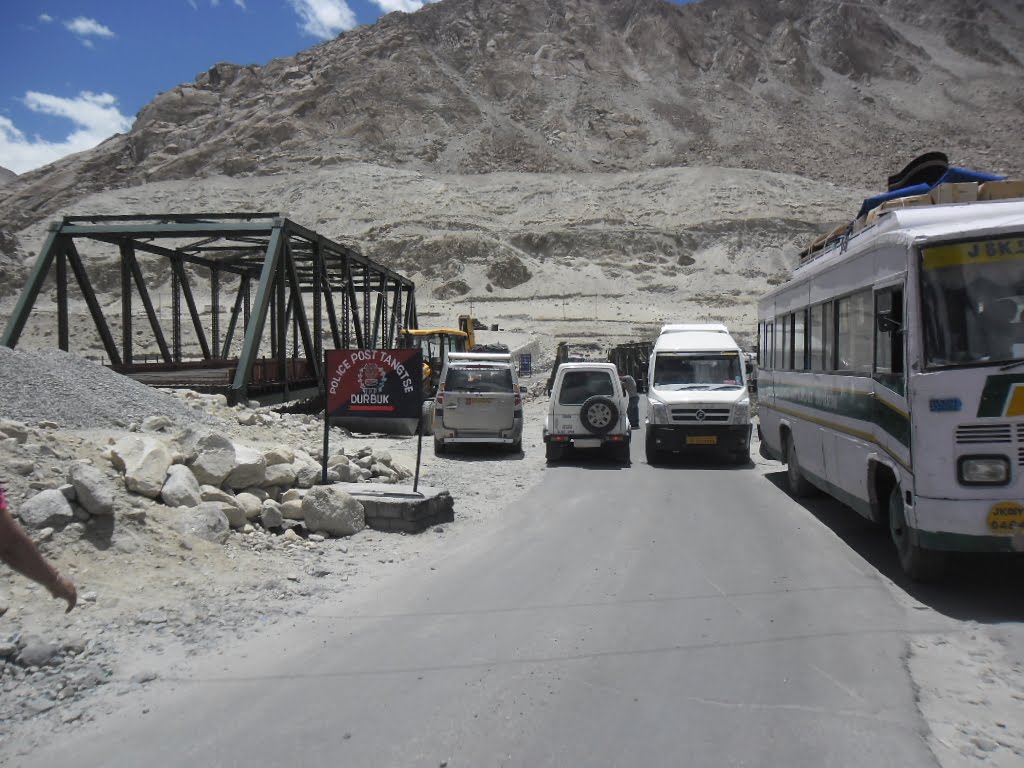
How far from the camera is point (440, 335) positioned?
93.5 ft

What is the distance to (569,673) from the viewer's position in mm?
4688

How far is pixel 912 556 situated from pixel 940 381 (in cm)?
153

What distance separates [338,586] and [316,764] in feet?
10.1

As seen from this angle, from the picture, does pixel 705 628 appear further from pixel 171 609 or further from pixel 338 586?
pixel 171 609

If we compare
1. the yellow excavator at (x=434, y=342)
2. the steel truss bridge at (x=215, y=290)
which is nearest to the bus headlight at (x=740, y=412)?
the steel truss bridge at (x=215, y=290)

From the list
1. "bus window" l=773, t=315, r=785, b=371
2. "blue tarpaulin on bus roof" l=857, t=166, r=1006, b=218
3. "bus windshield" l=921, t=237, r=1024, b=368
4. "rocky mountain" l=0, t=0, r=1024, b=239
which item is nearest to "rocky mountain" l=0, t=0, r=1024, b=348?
"rocky mountain" l=0, t=0, r=1024, b=239

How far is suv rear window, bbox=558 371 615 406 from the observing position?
600 inches

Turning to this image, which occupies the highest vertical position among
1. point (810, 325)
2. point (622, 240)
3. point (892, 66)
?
point (892, 66)

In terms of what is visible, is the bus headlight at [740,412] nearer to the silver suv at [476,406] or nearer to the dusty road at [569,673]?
the silver suv at [476,406]

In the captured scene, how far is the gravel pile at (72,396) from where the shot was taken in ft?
32.2

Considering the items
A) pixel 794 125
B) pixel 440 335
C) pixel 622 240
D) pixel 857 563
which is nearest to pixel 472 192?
pixel 622 240

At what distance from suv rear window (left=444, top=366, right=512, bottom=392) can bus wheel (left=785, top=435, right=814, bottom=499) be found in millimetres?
6011

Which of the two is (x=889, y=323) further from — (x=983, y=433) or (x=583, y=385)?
(x=583, y=385)

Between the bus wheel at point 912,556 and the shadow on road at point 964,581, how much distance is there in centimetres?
12
